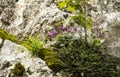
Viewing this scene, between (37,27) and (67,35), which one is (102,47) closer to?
(67,35)

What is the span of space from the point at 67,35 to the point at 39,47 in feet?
3.25

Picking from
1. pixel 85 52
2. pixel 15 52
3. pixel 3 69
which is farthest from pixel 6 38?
pixel 85 52

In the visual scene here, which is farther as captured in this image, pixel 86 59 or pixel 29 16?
pixel 29 16

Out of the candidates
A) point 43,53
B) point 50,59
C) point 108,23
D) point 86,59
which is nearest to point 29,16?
point 43,53

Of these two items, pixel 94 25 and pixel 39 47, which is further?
pixel 94 25

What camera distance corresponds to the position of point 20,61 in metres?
6.72

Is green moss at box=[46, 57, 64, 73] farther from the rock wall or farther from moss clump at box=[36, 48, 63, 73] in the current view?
the rock wall

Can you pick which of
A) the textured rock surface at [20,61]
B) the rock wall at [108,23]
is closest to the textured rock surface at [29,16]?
the rock wall at [108,23]

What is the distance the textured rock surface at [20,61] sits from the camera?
6.33 m

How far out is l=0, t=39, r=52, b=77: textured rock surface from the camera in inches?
249

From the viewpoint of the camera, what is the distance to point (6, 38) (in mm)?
7715

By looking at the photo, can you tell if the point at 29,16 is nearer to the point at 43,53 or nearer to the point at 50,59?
the point at 43,53

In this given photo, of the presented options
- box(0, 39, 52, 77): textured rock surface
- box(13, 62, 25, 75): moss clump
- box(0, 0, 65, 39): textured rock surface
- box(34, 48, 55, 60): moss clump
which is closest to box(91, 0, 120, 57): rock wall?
box(0, 0, 65, 39): textured rock surface

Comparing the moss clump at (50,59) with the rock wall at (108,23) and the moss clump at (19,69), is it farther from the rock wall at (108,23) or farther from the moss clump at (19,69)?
the rock wall at (108,23)
